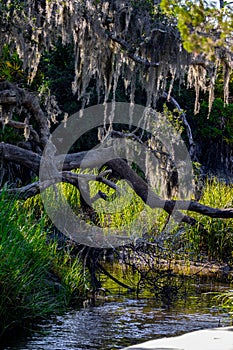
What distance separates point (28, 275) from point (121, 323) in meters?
1.04

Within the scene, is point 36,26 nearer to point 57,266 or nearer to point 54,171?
point 54,171

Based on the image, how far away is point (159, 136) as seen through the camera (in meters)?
10.9

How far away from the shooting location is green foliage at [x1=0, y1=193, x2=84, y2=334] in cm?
601

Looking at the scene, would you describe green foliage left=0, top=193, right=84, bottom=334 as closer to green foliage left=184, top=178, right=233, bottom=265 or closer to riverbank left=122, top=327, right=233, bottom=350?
riverbank left=122, top=327, right=233, bottom=350

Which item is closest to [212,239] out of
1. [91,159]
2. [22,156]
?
[91,159]

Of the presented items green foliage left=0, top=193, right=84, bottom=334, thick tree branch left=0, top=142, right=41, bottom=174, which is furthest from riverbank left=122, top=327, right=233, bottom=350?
thick tree branch left=0, top=142, right=41, bottom=174

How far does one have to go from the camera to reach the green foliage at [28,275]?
6008 mm

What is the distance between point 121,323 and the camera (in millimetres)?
6695

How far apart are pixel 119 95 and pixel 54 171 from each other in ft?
26.6

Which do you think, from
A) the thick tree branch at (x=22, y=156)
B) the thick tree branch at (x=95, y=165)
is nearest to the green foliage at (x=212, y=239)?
the thick tree branch at (x=95, y=165)

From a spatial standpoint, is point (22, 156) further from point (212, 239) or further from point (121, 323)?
point (212, 239)

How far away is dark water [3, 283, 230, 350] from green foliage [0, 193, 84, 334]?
198 millimetres

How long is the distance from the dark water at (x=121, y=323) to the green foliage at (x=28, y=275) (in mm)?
198

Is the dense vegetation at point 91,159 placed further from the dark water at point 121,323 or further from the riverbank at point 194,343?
the riverbank at point 194,343
